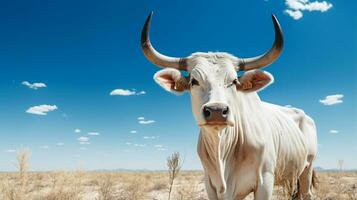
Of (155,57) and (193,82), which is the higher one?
(155,57)

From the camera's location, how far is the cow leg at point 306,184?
779 centimetres

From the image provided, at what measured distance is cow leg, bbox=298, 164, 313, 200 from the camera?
25.5 ft

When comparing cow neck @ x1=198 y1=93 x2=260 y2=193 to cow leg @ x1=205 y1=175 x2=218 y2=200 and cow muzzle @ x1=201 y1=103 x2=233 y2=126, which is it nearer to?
cow leg @ x1=205 y1=175 x2=218 y2=200

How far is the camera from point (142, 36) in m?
5.34

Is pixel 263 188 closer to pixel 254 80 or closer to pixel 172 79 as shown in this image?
pixel 254 80

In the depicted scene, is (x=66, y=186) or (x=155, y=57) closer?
(x=155, y=57)

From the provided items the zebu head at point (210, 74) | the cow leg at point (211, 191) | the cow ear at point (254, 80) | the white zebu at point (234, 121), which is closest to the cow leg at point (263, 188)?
the white zebu at point (234, 121)

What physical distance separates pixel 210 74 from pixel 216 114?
803mm

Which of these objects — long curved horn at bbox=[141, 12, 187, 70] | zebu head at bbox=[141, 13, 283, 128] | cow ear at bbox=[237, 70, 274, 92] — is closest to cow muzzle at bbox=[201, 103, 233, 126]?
zebu head at bbox=[141, 13, 283, 128]

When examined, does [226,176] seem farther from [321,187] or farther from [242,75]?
[321,187]

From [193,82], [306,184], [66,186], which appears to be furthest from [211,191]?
[66,186]

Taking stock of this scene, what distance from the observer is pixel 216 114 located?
4.02 metres

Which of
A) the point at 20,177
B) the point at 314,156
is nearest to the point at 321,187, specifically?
the point at 314,156

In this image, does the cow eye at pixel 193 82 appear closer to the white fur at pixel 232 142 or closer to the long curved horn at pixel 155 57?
the white fur at pixel 232 142
